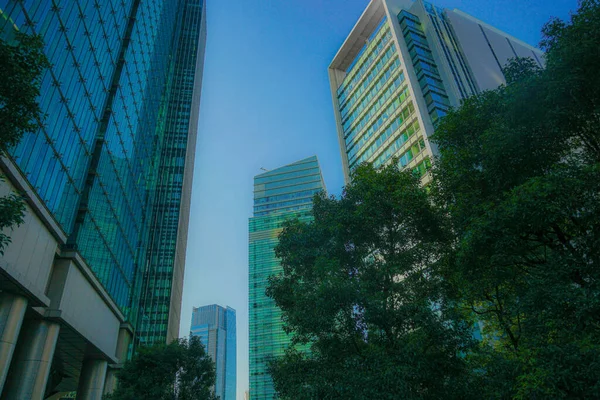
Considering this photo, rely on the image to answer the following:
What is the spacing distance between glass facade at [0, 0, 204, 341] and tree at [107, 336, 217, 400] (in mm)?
7109

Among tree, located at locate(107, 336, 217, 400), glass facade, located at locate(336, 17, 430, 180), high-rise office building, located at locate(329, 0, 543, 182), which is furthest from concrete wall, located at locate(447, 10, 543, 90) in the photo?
tree, located at locate(107, 336, 217, 400)

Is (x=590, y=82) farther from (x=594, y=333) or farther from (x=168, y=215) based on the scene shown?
(x=168, y=215)

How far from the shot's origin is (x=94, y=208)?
85.6 ft

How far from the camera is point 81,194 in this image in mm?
Result: 24656

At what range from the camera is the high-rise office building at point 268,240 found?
100 metres

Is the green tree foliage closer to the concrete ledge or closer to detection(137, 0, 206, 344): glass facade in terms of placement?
the concrete ledge

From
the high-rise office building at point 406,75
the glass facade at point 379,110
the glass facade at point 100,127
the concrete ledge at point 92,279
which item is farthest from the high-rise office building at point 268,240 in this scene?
the concrete ledge at point 92,279

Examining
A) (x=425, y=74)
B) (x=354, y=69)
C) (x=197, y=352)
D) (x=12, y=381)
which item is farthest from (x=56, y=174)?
(x=354, y=69)

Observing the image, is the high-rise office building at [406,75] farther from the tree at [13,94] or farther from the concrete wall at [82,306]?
the tree at [13,94]

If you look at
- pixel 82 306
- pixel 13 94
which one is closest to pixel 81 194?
pixel 82 306

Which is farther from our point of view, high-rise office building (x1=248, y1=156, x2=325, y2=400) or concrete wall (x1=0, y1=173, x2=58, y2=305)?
high-rise office building (x1=248, y1=156, x2=325, y2=400)

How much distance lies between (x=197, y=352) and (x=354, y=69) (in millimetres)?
53933

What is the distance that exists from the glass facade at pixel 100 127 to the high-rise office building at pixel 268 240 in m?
54.7

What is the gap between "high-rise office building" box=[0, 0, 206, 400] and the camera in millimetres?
17125
